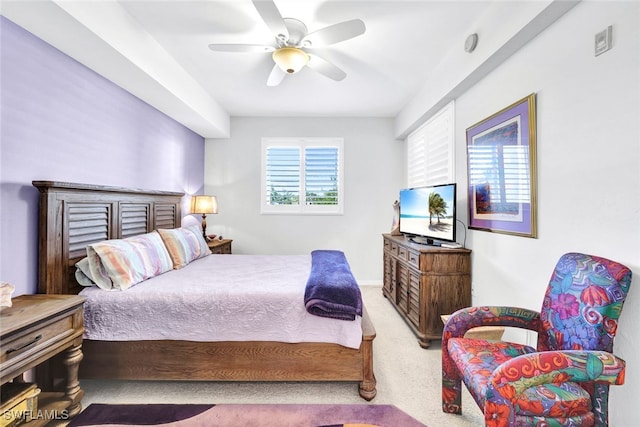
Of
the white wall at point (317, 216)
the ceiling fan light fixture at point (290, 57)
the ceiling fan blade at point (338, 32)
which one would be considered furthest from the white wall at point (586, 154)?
the white wall at point (317, 216)

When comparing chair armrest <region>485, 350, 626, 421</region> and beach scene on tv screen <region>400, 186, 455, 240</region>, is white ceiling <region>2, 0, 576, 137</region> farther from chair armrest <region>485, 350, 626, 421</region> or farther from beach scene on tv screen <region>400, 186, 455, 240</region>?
chair armrest <region>485, 350, 626, 421</region>

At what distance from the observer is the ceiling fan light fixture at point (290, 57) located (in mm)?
2230

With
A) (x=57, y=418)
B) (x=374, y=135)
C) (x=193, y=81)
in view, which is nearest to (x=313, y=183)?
(x=374, y=135)

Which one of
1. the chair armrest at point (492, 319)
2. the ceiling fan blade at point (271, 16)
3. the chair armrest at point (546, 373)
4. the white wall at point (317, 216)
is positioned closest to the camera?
the chair armrest at point (546, 373)

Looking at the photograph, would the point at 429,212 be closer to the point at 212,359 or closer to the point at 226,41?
the point at 212,359

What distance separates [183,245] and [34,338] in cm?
143

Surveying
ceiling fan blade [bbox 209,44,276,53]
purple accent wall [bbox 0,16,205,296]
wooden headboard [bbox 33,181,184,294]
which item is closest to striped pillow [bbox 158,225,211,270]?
wooden headboard [bbox 33,181,184,294]

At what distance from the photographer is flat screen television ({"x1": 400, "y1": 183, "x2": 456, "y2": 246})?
2.56 metres

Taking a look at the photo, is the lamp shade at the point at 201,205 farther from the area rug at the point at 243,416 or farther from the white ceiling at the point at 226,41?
the area rug at the point at 243,416

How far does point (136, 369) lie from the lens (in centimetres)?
188

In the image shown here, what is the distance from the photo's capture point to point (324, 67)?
7.97 feet

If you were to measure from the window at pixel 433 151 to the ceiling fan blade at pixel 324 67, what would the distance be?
1.29 meters

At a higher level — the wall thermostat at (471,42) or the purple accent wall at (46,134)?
the wall thermostat at (471,42)

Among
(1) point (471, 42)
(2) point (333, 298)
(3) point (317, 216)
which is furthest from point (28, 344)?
(3) point (317, 216)
